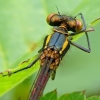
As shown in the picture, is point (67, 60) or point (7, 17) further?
point (67, 60)

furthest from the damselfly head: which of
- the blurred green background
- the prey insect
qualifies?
the blurred green background

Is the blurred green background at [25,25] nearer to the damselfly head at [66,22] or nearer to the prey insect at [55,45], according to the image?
the prey insect at [55,45]

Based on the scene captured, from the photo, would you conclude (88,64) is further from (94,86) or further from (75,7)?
(75,7)

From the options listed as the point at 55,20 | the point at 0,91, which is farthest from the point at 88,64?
the point at 0,91

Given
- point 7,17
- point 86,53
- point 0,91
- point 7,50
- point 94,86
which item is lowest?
point 94,86

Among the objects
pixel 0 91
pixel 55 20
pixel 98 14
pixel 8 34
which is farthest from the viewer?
pixel 55 20

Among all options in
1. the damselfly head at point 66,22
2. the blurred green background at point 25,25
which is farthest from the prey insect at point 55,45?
the blurred green background at point 25,25

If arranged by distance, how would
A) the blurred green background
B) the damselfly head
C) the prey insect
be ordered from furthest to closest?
the damselfly head
the prey insect
the blurred green background

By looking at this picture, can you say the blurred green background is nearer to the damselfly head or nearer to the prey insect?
the prey insect

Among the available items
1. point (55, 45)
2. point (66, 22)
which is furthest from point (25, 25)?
point (66, 22)
